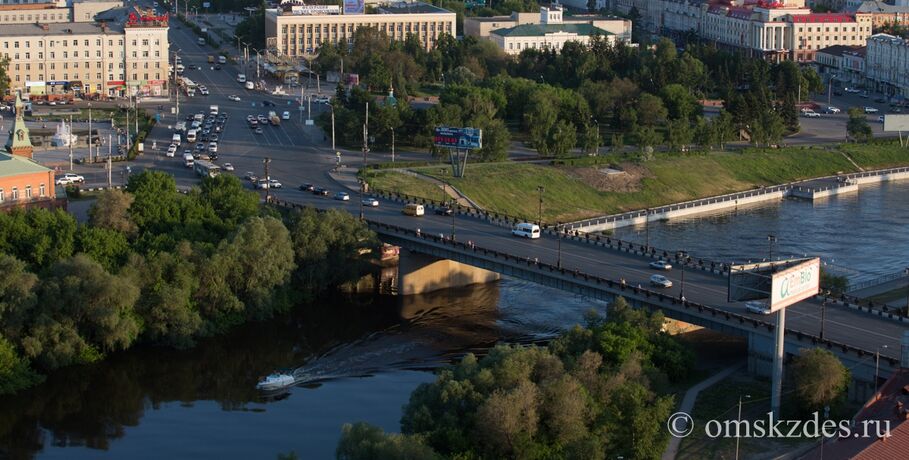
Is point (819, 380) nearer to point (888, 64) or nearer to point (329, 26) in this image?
point (888, 64)

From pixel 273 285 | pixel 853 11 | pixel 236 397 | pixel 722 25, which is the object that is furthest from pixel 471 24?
pixel 236 397

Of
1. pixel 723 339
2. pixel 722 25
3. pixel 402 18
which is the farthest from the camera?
pixel 722 25

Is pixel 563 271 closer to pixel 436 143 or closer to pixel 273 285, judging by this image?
pixel 273 285

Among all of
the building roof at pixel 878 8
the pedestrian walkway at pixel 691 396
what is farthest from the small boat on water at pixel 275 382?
the building roof at pixel 878 8

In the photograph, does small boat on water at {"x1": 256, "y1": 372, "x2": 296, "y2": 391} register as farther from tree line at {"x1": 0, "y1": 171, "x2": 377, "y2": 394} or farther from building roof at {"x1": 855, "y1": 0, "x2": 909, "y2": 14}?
building roof at {"x1": 855, "y1": 0, "x2": 909, "y2": 14}

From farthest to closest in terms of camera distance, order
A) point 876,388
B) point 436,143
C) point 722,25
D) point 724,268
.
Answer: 1. point 722,25
2. point 436,143
3. point 724,268
4. point 876,388

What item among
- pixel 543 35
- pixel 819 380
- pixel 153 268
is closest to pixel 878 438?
pixel 819 380

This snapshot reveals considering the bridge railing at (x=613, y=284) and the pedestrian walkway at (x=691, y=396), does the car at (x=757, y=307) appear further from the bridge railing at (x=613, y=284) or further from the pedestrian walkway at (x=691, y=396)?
the pedestrian walkway at (x=691, y=396)
